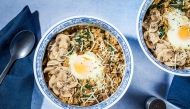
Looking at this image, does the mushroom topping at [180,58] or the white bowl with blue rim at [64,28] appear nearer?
the white bowl with blue rim at [64,28]

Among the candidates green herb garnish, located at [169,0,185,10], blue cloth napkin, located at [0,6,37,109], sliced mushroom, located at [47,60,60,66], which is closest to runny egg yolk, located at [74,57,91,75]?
sliced mushroom, located at [47,60,60,66]

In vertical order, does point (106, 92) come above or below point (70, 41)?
below

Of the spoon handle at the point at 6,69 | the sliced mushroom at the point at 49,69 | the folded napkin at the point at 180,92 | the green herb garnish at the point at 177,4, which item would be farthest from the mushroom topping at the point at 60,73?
the green herb garnish at the point at 177,4

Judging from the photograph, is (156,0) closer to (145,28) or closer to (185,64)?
(145,28)

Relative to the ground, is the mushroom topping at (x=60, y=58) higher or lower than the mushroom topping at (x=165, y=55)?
higher

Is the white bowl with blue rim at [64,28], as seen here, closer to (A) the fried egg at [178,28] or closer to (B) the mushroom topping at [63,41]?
(B) the mushroom topping at [63,41]

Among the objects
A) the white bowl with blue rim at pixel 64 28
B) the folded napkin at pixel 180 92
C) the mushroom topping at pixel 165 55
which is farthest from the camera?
the folded napkin at pixel 180 92

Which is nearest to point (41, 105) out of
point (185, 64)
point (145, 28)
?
point (145, 28)

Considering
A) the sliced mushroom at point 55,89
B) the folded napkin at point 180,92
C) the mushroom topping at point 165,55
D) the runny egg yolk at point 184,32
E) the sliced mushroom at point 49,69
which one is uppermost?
the sliced mushroom at point 49,69
